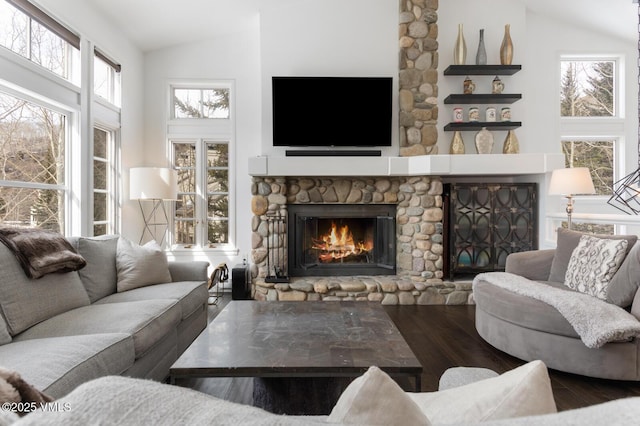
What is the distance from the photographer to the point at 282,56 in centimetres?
437

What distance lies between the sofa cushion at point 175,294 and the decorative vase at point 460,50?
12.4 ft

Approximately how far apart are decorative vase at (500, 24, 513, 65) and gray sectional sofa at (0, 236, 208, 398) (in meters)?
4.21

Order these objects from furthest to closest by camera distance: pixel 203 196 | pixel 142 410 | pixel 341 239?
1. pixel 203 196
2. pixel 341 239
3. pixel 142 410

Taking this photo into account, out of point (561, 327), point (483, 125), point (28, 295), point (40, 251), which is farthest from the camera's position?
point (483, 125)

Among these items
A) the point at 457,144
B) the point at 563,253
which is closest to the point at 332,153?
the point at 457,144

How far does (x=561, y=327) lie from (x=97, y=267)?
318cm

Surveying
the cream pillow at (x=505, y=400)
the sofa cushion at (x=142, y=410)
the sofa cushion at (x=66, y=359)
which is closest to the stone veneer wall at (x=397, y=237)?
the sofa cushion at (x=66, y=359)

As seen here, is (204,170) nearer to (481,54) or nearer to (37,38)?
(37,38)

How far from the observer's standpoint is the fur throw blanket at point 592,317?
2182mm

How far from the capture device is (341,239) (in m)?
4.70

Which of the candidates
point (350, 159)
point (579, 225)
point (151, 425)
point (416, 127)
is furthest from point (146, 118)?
point (579, 225)

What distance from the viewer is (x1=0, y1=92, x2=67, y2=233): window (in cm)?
275

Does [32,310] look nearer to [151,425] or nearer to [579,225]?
[151,425]

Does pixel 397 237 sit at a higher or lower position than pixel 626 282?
higher
